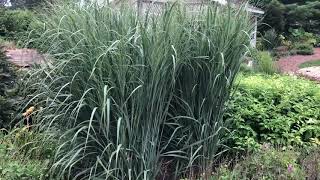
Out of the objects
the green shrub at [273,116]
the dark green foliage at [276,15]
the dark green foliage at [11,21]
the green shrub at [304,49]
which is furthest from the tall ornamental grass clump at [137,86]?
the dark green foliage at [276,15]

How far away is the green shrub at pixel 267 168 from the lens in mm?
3799

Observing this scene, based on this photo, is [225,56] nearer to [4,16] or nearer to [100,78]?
[100,78]

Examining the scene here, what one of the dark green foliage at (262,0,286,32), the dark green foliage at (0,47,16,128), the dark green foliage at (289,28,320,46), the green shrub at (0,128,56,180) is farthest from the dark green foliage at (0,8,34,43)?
the dark green foliage at (289,28,320,46)

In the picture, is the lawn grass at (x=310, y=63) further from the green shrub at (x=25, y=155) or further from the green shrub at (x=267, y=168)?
the green shrub at (x=25, y=155)

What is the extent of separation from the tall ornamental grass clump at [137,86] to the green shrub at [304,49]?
15.3 metres

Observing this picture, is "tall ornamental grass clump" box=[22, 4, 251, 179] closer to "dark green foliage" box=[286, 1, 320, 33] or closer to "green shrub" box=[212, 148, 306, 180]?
"green shrub" box=[212, 148, 306, 180]

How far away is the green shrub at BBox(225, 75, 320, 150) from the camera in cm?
452

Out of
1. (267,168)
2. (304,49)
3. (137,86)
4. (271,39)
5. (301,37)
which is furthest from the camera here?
(301,37)

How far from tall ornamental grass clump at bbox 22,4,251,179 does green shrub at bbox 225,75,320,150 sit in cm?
41

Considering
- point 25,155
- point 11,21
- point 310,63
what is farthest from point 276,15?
point 25,155

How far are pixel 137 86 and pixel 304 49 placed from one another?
1648cm

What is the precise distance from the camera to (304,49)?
18.9m

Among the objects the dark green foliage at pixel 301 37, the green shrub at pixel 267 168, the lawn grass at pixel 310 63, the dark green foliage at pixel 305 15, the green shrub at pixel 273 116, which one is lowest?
the lawn grass at pixel 310 63

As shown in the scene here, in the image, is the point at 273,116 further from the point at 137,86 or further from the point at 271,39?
the point at 271,39
